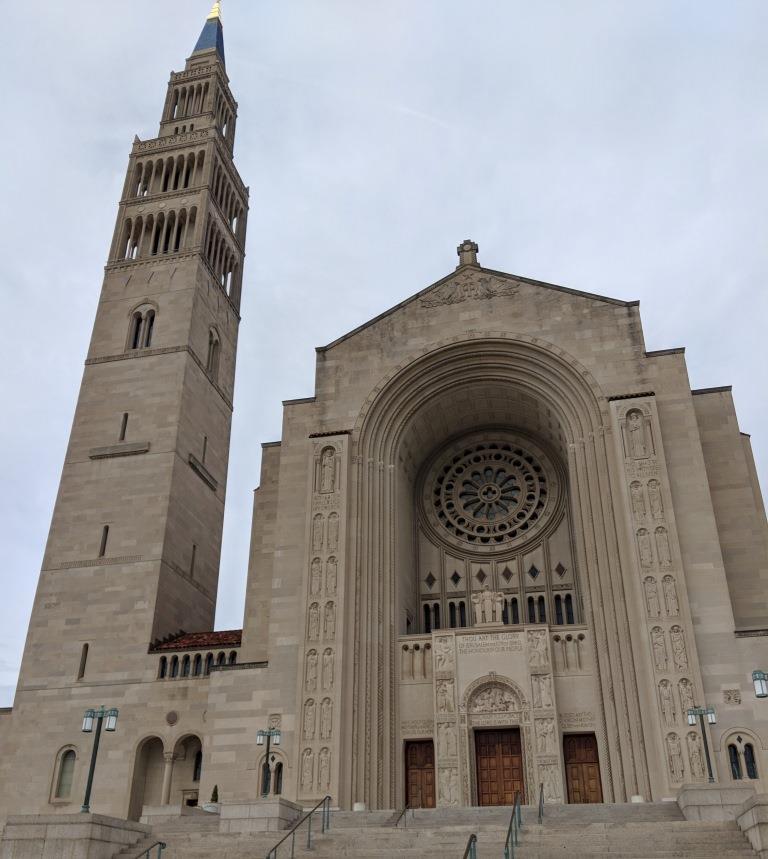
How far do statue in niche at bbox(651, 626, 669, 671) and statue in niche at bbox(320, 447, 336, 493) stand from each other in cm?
966

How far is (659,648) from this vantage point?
20344 millimetres

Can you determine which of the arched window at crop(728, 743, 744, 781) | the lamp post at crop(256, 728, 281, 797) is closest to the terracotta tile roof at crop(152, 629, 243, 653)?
the lamp post at crop(256, 728, 281, 797)

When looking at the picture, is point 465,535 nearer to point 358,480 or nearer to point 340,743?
point 358,480

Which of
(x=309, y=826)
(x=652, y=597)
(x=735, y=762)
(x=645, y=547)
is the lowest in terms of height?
(x=309, y=826)

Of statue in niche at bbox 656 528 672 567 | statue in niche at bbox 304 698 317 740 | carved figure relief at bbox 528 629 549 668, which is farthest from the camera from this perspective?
carved figure relief at bbox 528 629 549 668

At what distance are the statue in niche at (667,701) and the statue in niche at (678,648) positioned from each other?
0.51 metres

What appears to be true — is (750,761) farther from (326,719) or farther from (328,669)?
(328,669)

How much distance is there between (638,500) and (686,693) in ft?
16.4

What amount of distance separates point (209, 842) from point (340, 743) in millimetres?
5719

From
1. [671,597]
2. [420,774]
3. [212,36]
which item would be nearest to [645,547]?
[671,597]

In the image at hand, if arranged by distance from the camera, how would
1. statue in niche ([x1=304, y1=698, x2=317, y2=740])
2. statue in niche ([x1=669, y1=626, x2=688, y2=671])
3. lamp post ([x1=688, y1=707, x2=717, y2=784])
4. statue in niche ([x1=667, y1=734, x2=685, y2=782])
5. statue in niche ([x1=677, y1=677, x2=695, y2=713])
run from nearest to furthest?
1. lamp post ([x1=688, y1=707, x2=717, y2=784])
2. statue in niche ([x1=667, y1=734, x2=685, y2=782])
3. statue in niche ([x1=677, y1=677, x2=695, y2=713])
4. statue in niche ([x1=669, y1=626, x2=688, y2=671])
5. statue in niche ([x1=304, y1=698, x2=317, y2=740])

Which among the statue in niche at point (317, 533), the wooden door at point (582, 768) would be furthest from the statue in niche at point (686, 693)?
the statue in niche at point (317, 533)

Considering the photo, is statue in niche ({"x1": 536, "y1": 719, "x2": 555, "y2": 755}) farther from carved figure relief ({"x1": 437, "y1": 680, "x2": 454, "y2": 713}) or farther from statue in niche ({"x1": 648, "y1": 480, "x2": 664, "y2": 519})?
statue in niche ({"x1": 648, "y1": 480, "x2": 664, "y2": 519})

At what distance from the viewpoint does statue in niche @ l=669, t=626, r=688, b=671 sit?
20.1 m
